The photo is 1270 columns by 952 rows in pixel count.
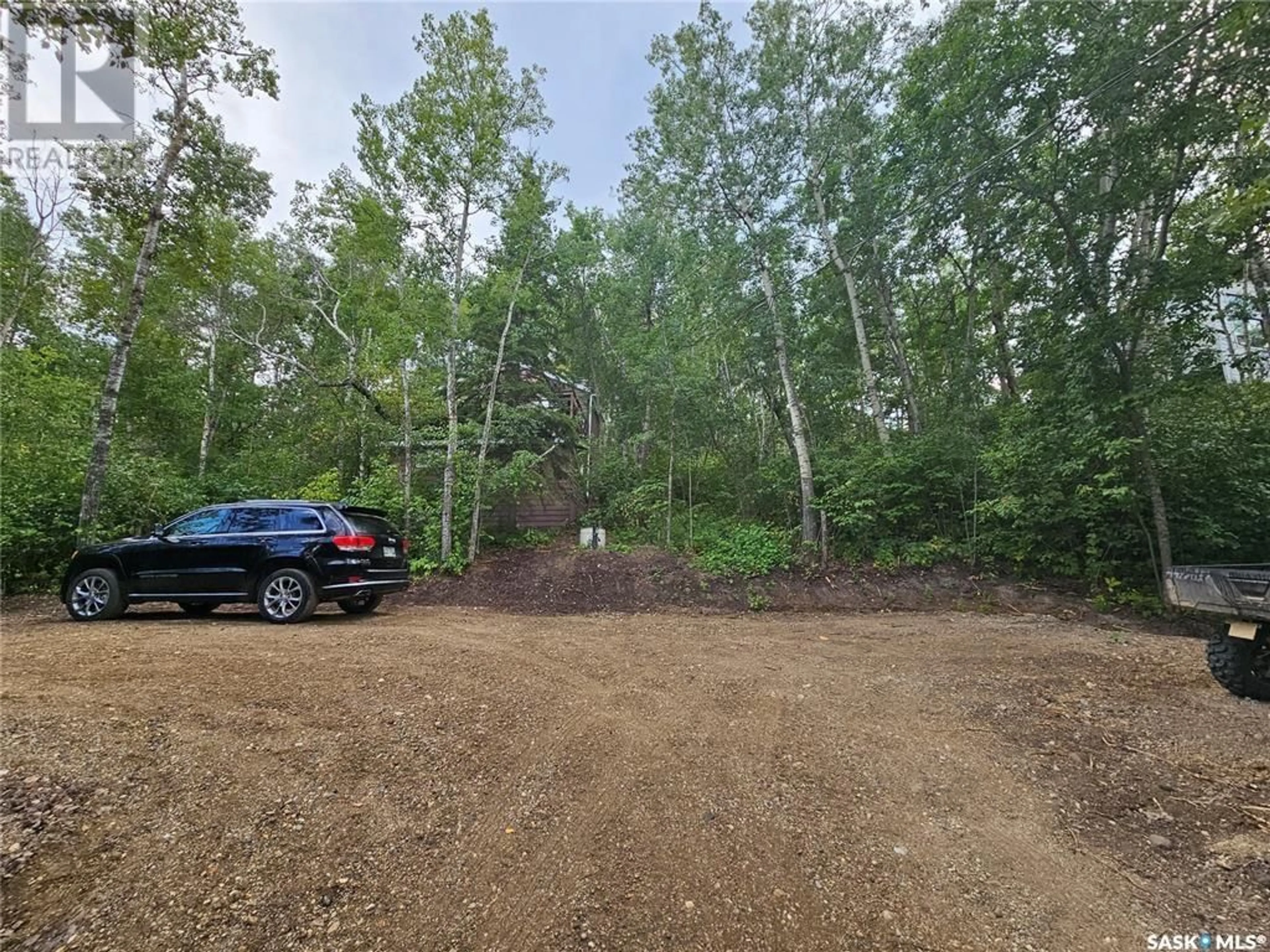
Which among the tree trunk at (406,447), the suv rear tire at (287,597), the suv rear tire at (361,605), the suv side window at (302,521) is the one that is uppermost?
the tree trunk at (406,447)

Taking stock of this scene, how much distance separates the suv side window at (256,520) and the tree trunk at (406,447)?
3465mm

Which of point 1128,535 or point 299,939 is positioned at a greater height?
point 1128,535

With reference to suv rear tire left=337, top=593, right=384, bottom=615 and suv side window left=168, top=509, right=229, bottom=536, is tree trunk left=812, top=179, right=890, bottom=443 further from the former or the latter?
suv side window left=168, top=509, right=229, bottom=536

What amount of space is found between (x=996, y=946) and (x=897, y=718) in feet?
6.05

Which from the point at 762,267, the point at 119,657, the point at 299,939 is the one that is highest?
the point at 762,267

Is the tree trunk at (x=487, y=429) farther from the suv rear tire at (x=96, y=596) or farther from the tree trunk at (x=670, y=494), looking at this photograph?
the suv rear tire at (x=96, y=596)

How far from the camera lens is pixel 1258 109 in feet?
16.3

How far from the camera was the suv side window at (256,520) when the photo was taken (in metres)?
5.79

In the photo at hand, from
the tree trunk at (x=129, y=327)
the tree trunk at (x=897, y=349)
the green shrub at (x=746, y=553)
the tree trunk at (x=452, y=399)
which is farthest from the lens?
the tree trunk at (x=897, y=349)

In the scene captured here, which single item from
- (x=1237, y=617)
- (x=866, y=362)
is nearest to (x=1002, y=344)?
(x=866, y=362)

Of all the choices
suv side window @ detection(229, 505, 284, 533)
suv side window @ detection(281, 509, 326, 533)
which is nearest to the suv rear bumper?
suv side window @ detection(281, 509, 326, 533)

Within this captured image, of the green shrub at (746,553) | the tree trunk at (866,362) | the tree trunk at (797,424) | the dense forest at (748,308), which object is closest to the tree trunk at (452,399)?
the dense forest at (748,308)

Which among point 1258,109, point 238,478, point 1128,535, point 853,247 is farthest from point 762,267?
point 238,478

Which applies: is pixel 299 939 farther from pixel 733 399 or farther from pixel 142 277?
pixel 733 399
